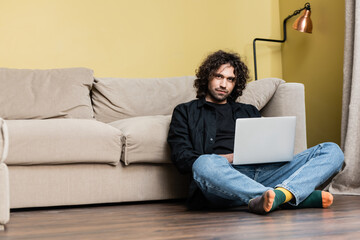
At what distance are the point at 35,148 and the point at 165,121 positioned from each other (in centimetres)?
67

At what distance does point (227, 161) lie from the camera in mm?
2002

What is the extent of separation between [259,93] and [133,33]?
4.00 feet

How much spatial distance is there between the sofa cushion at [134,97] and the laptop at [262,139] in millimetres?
1068

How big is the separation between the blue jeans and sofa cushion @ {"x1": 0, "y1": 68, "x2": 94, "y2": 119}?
112 centimetres

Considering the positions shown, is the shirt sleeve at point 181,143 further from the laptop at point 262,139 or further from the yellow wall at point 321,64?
the yellow wall at point 321,64

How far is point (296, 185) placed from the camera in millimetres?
1930

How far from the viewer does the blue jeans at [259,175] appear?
75.4 inches

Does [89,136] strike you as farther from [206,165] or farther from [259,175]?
[259,175]

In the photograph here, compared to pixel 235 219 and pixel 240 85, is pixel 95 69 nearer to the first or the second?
pixel 240 85

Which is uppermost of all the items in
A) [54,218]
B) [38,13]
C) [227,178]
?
[38,13]

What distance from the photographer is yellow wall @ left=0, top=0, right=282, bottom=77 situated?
3.32 meters

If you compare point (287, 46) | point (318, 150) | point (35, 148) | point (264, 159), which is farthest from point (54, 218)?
point (287, 46)

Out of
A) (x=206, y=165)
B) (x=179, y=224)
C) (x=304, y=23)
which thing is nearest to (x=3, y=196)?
(x=179, y=224)

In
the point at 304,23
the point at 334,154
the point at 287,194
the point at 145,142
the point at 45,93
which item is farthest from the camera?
the point at 304,23
